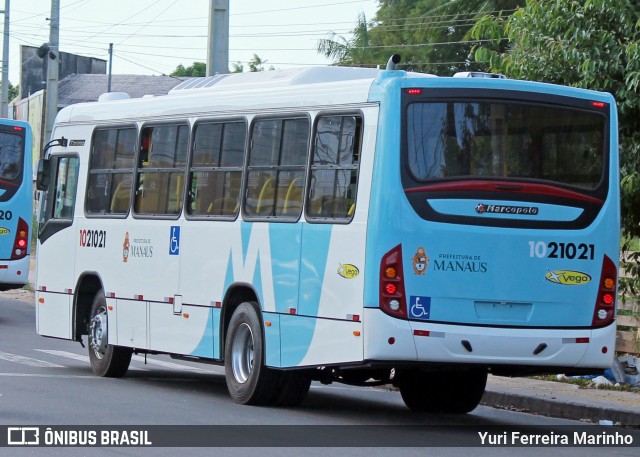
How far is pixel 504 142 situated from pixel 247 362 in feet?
11.3

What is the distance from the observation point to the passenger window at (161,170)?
1463 centimetres

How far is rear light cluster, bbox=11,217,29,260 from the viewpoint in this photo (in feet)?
81.9

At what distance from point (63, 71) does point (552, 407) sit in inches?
3196

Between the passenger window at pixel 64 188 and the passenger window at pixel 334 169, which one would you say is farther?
the passenger window at pixel 64 188

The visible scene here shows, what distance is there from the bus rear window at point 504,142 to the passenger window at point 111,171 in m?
5.06

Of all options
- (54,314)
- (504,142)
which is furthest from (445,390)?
(54,314)

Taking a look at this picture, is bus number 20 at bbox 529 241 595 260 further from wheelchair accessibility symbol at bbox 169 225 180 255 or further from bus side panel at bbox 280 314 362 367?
wheelchair accessibility symbol at bbox 169 225 180 255

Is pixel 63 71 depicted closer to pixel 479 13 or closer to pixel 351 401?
pixel 479 13

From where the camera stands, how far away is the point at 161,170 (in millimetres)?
15000

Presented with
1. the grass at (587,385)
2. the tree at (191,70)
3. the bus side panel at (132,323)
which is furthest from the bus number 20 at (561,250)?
the tree at (191,70)

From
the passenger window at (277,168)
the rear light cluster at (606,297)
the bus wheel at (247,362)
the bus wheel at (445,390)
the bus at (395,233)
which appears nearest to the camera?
the bus at (395,233)

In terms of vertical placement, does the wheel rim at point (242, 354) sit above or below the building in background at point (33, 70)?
below

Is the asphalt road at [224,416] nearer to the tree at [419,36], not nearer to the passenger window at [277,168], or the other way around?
the passenger window at [277,168]

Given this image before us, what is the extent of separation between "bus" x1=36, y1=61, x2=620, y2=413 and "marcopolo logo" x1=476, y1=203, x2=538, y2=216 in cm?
1
